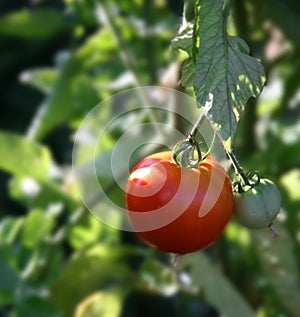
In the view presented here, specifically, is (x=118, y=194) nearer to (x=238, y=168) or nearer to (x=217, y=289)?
(x=217, y=289)

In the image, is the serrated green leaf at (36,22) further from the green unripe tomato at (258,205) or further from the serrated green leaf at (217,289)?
the green unripe tomato at (258,205)

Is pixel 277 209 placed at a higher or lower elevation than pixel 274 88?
higher

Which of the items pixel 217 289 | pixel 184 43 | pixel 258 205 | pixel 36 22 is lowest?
pixel 217 289

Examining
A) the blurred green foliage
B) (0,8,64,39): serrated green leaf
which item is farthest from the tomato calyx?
(0,8,64,39): serrated green leaf

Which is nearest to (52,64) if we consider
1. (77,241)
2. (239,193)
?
(77,241)

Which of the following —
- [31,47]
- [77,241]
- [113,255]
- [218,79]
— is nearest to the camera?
[218,79]

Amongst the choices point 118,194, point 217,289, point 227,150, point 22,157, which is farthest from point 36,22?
Result: point 227,150

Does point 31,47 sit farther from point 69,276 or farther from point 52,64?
point 69,276
